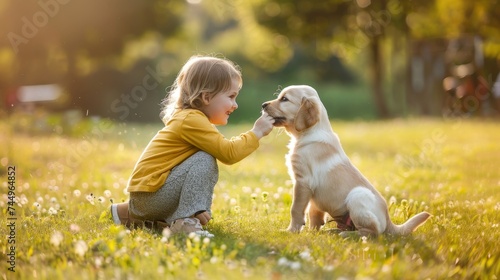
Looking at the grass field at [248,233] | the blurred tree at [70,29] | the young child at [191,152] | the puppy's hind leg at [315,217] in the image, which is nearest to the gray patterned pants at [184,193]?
the young child at [191,152]

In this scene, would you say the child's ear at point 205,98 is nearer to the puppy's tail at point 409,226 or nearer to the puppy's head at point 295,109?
the puppy's head at point 295,109

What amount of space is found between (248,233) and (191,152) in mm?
822

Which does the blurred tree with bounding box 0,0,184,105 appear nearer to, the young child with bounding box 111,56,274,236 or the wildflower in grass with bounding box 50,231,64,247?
the young child with bounding box 111,56,274,236

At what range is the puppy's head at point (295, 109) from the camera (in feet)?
18.7

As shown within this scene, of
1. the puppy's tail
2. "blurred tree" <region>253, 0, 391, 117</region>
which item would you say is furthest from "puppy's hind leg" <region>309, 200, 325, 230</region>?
"blurred tree" <region>253, 0, 391, 117</region>

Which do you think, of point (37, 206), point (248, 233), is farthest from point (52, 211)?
point (248, 233)

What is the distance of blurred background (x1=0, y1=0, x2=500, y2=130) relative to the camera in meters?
23.3

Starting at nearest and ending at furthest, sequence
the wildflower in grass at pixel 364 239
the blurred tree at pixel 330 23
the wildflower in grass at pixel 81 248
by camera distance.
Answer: the wildflower in grass at pixel 81 248 < the wildflower in grass at pixel 364 239 < the blurred tree at pixel 330 23

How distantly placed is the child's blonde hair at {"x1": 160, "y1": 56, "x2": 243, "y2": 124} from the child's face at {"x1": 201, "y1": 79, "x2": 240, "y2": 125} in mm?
37

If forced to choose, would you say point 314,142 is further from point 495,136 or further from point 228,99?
point 495,136

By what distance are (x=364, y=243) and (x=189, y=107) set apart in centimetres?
187

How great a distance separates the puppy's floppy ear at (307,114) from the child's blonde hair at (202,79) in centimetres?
59

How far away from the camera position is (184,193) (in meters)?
5.41

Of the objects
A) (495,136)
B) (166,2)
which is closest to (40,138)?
(495,136)
